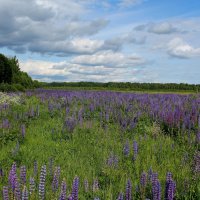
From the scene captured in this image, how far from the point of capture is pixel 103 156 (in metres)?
7.57

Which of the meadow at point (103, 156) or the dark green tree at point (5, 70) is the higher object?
the dark green tree at point (5, 70)

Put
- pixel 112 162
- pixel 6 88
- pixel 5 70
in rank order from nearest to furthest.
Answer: pixel 112 162
pixel 6 88
pixel 5 70

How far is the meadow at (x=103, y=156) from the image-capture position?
5184 mm

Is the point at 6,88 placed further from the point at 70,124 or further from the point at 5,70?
the point at 70,124

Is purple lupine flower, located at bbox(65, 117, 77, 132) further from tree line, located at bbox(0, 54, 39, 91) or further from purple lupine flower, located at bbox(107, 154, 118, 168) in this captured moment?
tree line, located at bbox(0, 54, 39, 91)

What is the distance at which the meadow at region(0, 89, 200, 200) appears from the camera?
5.18m

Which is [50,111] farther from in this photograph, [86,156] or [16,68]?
[16,68]

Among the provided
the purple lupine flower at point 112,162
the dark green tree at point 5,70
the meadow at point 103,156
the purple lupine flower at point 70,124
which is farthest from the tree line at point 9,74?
the purple lupine flower at point 112,162

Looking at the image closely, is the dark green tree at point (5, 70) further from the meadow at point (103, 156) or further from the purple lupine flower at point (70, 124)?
the purple lupine flower at point (70, 124)

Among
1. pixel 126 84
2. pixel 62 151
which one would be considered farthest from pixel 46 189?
pixel 126 84

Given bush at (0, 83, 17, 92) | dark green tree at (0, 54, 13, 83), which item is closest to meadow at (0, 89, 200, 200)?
bush at (0, 83, 17, 92)

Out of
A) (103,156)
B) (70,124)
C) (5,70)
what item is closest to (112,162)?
(103,156)

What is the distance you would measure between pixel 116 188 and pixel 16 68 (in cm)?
2875

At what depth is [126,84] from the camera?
58594 millimetres
